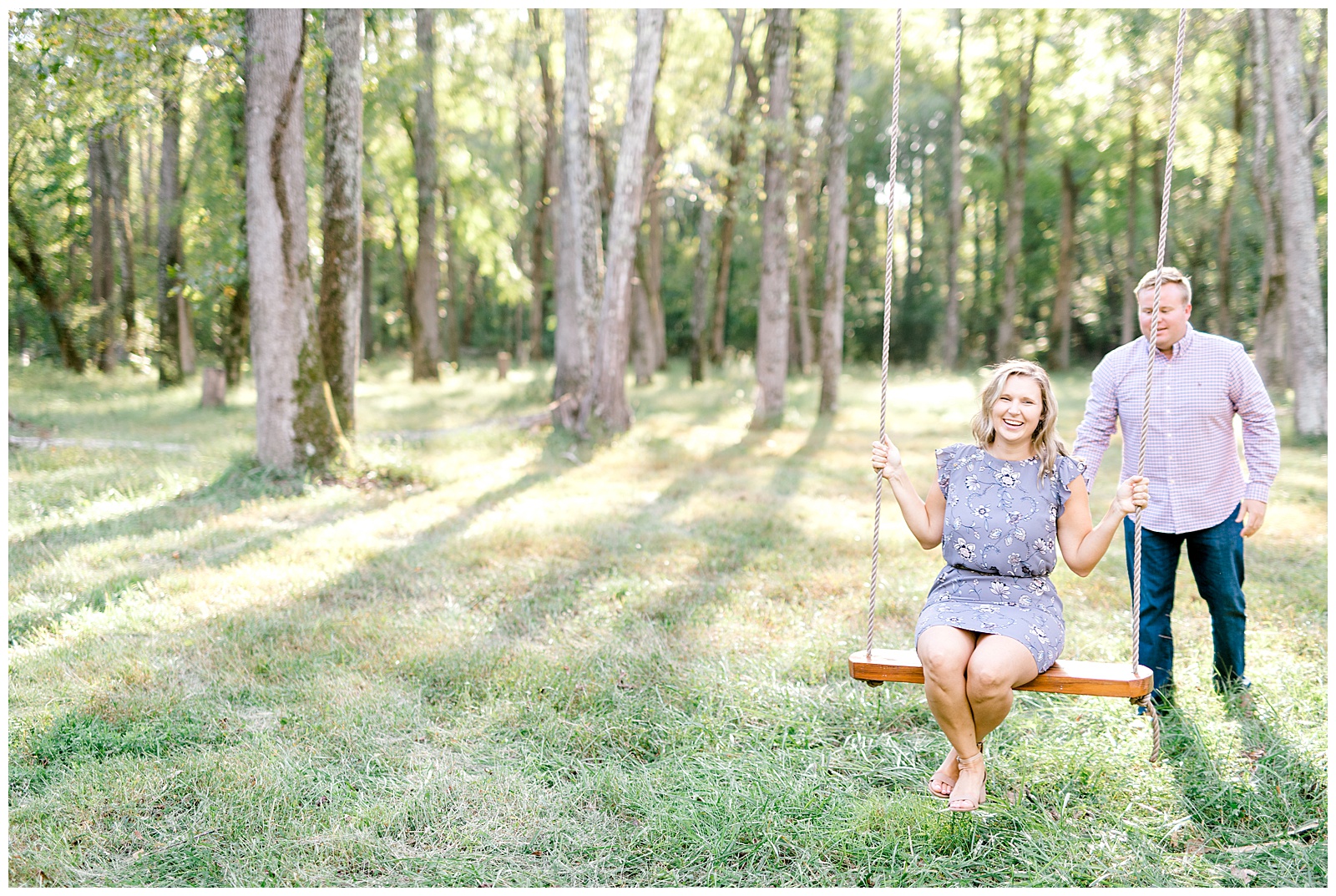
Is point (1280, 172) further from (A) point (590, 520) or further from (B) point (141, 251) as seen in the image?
(B) point (141, 251)

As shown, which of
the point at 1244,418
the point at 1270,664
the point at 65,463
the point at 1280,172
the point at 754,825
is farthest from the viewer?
the point at 1280,172

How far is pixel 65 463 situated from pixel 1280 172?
602 inches

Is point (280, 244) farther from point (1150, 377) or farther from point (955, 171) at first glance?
point (955, 171)

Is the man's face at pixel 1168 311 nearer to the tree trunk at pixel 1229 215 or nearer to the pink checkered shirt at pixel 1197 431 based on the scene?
the pink checkered shirt at pixel 1197 431

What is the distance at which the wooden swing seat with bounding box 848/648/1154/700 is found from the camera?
121 inches

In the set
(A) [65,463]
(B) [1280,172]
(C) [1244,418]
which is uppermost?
(B) [1280,172]

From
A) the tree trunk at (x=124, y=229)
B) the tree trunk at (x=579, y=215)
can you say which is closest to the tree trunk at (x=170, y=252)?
the tree trunk at (x=124, y=229)

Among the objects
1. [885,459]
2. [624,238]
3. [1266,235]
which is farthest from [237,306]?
[1266,235]

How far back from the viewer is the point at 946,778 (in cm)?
331

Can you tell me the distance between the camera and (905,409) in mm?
18344

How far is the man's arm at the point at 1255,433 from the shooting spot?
3.92 metres

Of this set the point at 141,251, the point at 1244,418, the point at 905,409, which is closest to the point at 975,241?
the point at 905,409

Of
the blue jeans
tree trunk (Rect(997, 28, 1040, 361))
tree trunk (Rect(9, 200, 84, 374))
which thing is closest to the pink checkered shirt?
the blue jeans

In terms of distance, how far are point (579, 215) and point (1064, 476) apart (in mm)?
9737
